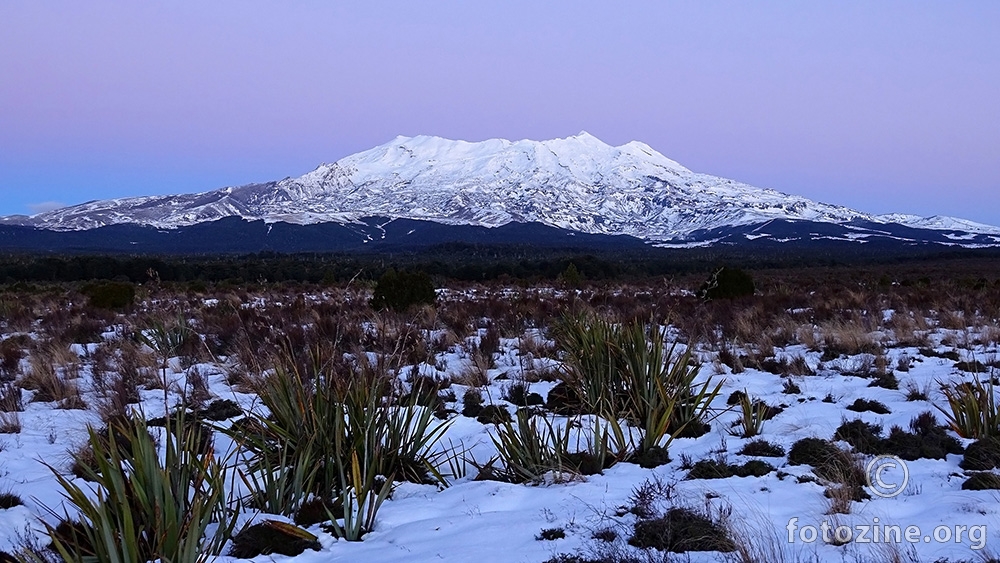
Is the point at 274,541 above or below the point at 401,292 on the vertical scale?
below

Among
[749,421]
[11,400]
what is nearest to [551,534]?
[749,421]

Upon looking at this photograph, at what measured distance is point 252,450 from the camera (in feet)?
17.7

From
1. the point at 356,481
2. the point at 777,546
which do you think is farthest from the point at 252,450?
the point at 777,546

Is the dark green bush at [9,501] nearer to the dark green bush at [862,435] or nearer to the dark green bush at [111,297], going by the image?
the dark green bush at [862,435]

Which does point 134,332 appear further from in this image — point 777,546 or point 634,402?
point 777,546

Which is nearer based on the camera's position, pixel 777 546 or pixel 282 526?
pixel 777 546

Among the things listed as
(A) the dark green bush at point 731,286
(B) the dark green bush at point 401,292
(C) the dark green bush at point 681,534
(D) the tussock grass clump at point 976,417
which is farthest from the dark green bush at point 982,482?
(A) the dark green bush at point 731,286

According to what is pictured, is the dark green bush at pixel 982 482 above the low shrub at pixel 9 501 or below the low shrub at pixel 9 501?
above

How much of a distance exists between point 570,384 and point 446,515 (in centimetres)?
255

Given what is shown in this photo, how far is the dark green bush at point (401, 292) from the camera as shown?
15375 mm

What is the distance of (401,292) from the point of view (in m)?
15.6

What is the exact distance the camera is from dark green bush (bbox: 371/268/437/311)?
15.4 metres

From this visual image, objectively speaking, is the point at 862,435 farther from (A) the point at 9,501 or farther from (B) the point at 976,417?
(A) the point at 9,501

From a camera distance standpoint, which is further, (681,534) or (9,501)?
(9,501)
